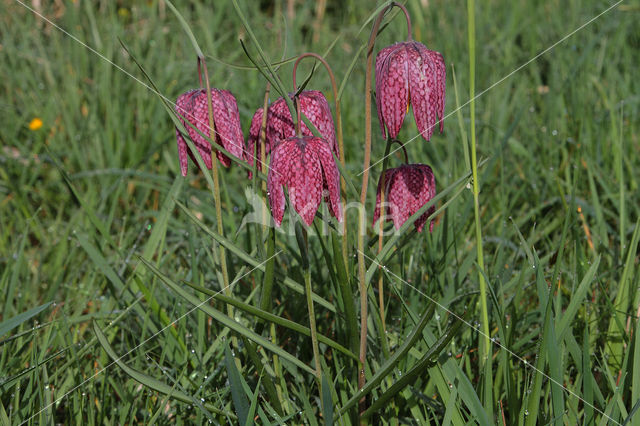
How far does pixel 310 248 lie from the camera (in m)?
1.52

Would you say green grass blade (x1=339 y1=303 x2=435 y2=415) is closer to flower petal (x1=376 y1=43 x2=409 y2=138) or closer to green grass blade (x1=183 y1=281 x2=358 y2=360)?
green grass blade (x1=183 y1=281 x2=358 y2=360)

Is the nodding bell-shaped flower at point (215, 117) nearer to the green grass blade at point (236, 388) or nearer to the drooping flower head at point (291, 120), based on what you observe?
the drooping flower head at point (291, 120)

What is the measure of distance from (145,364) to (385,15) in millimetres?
771

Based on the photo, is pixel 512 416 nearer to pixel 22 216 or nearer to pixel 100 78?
pixel 22 216

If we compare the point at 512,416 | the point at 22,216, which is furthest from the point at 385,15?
the point at 22,216

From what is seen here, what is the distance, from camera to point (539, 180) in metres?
1.88

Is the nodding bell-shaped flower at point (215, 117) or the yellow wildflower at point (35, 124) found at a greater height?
the nodding bell-shaped flower at point (215, 117)

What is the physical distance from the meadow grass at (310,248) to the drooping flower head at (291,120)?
4.8 inches

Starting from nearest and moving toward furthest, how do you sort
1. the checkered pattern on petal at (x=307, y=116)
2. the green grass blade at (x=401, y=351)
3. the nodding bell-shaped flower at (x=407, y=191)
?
1. the green grass blade at (x=401, y=351)
2. the checkered pattern on petal at (x=307, y=116)
3. the nodding bell-shaped flower at (x=407, y=191)

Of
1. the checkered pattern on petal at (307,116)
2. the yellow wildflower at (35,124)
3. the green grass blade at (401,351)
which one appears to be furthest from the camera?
the yellow wildflower at (35,124)

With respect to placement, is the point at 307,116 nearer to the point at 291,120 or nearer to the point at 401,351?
the point at 291,120

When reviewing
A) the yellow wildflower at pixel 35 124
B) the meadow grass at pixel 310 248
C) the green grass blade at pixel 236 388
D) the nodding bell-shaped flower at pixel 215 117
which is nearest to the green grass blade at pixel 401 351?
the meadow grass at pixel 310 248

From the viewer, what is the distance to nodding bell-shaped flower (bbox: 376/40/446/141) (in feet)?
3.01

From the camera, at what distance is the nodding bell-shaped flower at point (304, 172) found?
34.4 inches
